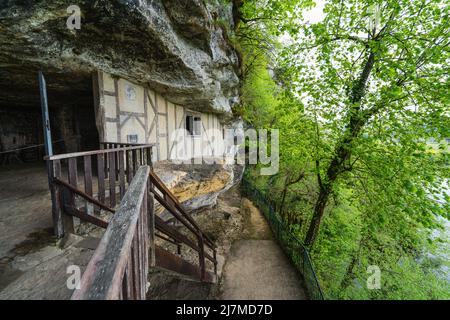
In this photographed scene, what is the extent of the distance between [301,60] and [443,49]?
124 inches

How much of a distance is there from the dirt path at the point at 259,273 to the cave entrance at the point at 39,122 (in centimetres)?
691

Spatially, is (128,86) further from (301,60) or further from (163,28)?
(301,60)

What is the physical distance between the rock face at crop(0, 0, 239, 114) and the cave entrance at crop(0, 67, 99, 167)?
4.22ft

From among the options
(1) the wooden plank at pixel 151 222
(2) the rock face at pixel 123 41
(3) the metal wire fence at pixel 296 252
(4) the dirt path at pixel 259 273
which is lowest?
(4) the dirt path at pixel 259 273

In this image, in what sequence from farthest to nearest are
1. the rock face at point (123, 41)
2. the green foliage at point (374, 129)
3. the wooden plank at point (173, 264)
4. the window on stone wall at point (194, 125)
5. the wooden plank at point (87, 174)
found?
the window on stone wall at point (194, 125)
the green foliage at point (374, 129)
the rock face at point (123, 41)
the wooden plank at point (173, 264)
the wooden plank at point (87, 174)

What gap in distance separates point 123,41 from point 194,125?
450cm

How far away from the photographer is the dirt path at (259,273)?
17.0 feet

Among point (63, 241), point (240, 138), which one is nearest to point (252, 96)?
point (240, 138)

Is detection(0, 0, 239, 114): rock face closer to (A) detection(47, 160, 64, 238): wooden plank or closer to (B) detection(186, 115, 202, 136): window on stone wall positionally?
(B) detection(186, 115, 202, 136): window on stone wall

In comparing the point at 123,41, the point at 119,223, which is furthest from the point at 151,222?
the point at 123,41

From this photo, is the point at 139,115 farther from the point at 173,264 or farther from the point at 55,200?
the point at 173,264

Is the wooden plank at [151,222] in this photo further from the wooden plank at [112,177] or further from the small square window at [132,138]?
the small square window at [132,138]

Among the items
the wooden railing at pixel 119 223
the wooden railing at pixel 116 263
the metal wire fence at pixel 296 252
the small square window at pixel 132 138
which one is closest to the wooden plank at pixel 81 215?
the wooden railing at pixel 119 223

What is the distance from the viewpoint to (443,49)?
385 centimetres
